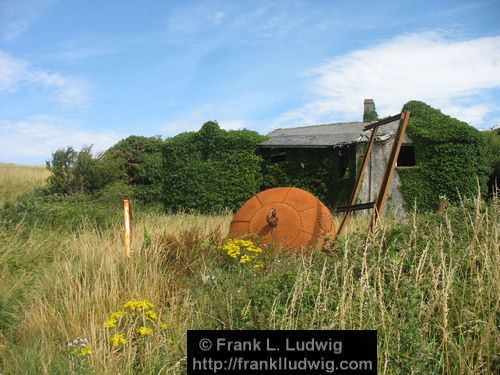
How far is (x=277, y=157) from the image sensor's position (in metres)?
19.6

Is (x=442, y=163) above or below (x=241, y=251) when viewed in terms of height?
above

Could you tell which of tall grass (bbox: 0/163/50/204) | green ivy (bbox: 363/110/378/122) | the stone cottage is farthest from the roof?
tall grass (bbox: 0/163/50/204)

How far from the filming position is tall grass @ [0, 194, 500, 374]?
3.80m

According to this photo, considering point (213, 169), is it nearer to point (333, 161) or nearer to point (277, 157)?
point (277, 157)

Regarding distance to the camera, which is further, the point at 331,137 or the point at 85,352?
the point at 331,137

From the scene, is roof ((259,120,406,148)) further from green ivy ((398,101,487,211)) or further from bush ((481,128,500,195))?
bush ((481,128,500,195))

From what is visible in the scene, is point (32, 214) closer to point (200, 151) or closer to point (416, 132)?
point (200, 151)

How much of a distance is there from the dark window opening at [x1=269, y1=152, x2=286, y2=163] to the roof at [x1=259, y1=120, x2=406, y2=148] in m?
0.46

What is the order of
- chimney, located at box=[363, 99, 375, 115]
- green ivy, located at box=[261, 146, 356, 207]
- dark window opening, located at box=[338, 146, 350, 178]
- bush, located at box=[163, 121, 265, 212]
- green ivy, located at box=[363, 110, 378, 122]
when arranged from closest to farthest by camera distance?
green ivy, located at box=[261, 146, 356, 207] → dark window opening, located at box=[338, 146, 350, 178] → bush, located at box=[163, 121, 265, 212] → green ivy, located at box=[363, 110, 378, 122] → chimney, located at box=[363, 99, 375, 115]

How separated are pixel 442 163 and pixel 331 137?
13.4 ft

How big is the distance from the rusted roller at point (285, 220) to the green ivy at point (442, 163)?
30.6 ft

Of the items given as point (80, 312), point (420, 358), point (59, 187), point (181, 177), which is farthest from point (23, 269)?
point (59, 187)

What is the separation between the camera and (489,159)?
17.6 meters

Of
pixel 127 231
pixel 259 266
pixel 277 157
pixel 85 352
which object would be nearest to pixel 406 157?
pixel 277 157
